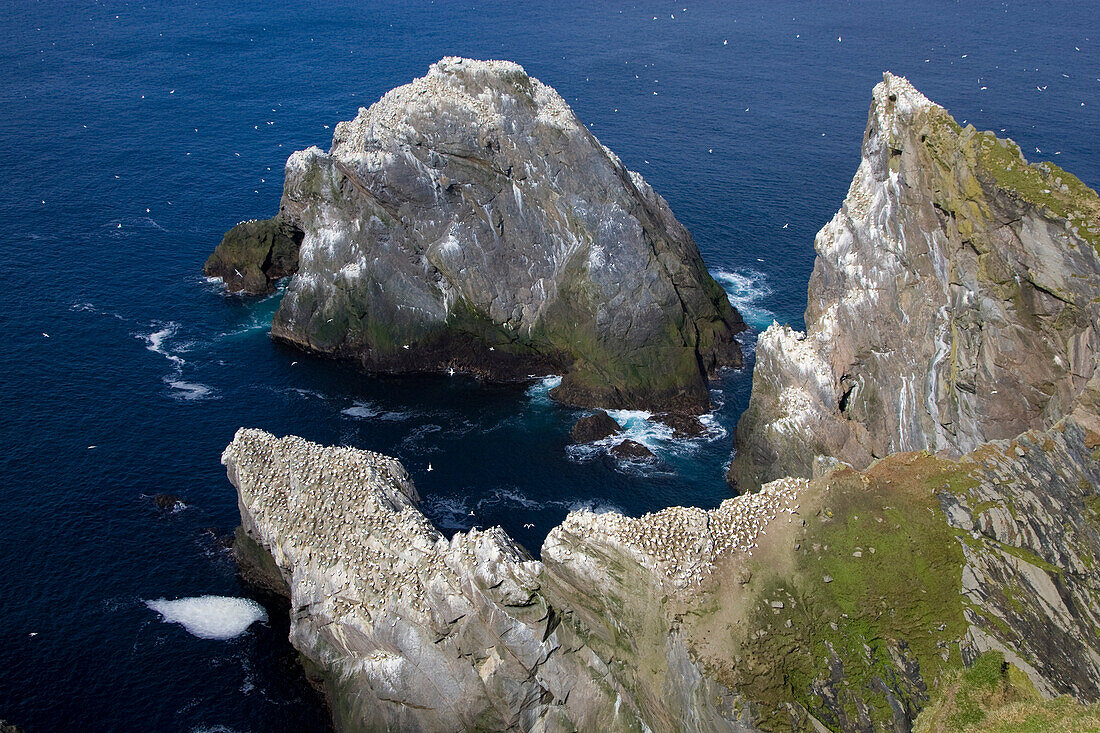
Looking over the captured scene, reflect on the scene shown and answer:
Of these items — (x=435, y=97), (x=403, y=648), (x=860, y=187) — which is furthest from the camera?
(x=435, y=97)

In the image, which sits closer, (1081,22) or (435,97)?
(435,97)

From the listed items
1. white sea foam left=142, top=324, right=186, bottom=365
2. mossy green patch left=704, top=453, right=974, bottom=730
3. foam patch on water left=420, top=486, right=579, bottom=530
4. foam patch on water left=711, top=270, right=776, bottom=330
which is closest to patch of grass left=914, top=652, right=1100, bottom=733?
mossy green patch left=704, top=453, right=974, bottom=730

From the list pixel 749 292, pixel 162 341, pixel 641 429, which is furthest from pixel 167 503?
pixel 749 292

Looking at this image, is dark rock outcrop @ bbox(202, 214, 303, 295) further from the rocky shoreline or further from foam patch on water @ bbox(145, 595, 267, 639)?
foam patch on water @ bbox(145, 595, 267, 639)

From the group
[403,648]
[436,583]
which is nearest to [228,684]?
[403,648]

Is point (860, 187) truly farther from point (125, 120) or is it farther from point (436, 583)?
point (125, 120)

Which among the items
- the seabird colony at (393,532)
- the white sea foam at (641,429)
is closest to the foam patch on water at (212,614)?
the seabird colony at (393,532)

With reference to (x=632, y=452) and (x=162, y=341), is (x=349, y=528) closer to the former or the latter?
(x=632, y=452)
